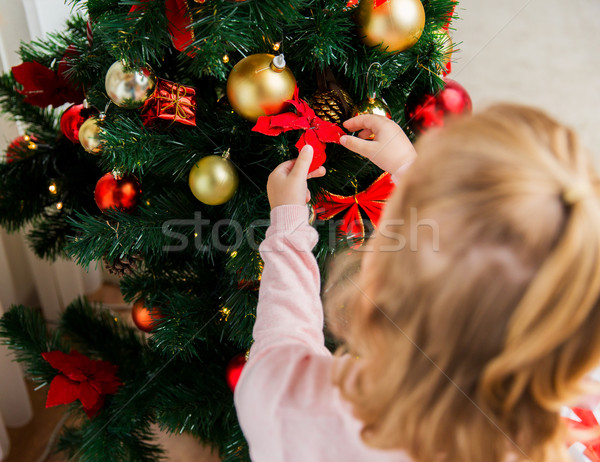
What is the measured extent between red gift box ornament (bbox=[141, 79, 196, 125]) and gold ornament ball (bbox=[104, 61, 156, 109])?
1 centimetres

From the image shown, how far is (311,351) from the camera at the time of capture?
1.43 ft

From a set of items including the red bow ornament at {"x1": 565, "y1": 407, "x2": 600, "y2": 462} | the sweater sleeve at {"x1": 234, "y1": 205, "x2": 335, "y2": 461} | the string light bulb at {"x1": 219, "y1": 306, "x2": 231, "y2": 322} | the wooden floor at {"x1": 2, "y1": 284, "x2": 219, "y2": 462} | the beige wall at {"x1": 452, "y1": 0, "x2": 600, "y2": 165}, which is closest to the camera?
the sweater sleeve at {"x1": 234, "y1": 205, "x2": 335, "y2": 461}

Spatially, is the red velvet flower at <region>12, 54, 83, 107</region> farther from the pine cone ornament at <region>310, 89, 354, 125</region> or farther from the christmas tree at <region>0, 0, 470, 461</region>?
the pine cone ornament at <region>310, 89, 354, 125</region>

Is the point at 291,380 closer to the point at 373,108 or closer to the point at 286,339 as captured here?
the point at 286,339

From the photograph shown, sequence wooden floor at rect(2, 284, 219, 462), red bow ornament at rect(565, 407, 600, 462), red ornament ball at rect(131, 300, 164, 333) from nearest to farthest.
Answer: red bow ornament at rect(565, 407, 600, 462)
red ornament ball at rect(131, 300, 164, 333)
wooden floor at rect(2, 284, 219, 462)

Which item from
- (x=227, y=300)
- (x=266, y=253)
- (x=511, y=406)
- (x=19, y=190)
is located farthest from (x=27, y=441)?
(x=511, y=406)

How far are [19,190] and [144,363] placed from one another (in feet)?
1.19

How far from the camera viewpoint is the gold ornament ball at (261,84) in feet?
1.44

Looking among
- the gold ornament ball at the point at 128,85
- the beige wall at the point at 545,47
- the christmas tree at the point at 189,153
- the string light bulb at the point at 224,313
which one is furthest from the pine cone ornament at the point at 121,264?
the beige wall at the point at 545,47

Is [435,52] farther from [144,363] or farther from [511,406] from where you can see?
[144,363]

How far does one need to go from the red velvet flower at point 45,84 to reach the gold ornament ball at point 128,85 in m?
0.17

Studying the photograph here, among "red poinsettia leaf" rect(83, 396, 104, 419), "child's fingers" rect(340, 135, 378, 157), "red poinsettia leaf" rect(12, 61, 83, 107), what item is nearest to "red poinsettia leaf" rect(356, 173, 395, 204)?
"child's fingers" rect(340, 135, 378, 157)

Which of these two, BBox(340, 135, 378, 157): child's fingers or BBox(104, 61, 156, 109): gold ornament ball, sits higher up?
BBox(104, 61, 156, 109): gold ornament ball

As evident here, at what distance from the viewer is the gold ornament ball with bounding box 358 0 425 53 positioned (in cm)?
44
